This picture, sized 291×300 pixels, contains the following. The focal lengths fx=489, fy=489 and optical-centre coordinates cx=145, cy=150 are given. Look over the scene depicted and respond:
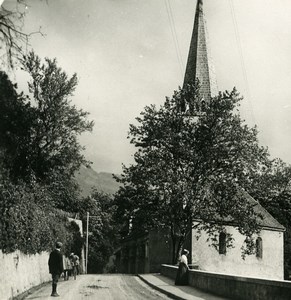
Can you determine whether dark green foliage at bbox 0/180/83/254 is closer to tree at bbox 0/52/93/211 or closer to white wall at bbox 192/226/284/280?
tree at bbox 0/52/93/211

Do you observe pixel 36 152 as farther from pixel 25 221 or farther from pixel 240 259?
pixel 240 259

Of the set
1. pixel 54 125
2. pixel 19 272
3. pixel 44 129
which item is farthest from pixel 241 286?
pixel 54 125

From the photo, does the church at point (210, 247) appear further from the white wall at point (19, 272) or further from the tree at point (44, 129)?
the white wall at point (19, 272)

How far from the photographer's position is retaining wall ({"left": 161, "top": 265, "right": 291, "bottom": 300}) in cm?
1109

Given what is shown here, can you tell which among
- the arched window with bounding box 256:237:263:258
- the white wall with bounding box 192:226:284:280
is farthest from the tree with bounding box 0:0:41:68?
the arched window with bounding box 256:237:263:258

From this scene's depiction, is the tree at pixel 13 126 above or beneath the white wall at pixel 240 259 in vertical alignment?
above

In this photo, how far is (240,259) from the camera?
39406 millimetres

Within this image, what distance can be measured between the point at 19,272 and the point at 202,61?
36.2 meters

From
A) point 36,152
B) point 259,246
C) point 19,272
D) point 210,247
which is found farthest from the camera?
point 259,246

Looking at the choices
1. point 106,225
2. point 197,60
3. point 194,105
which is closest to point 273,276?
point 194,105

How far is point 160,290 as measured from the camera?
1695 centimetres

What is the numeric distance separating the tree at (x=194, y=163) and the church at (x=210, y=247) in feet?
8.67

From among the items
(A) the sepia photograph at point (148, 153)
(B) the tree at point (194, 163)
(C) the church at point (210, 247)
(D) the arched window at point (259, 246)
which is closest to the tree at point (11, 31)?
(A) the sepia photograph at point (148, 153)

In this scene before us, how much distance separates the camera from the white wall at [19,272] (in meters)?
12.4
